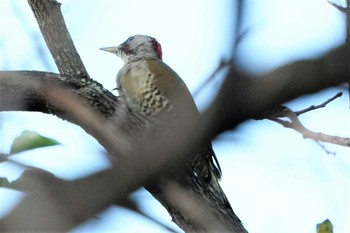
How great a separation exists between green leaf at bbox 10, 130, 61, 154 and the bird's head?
3.79m

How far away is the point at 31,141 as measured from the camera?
90.7 inches

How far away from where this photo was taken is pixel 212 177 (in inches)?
207

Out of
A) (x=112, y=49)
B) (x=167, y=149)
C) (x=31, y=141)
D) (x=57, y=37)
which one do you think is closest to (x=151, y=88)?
(x=57, y=37)

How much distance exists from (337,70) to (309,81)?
0.05m

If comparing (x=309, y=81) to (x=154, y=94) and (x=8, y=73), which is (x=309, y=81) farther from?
(x=154, y=94)

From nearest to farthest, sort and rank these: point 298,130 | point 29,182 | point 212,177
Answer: point 29,182 < point 298,130 < point 212,177

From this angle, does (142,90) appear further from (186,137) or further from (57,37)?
(186,137)

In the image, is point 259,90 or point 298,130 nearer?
point 259,90

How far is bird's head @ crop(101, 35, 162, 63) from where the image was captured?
6.22m

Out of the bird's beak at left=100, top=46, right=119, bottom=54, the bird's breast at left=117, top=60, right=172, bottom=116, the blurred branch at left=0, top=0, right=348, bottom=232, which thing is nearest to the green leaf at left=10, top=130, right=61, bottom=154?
the blurred branch at left=0, top=0, right=348, bottom=232

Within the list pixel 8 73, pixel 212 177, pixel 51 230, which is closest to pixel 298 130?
pixel 51 230

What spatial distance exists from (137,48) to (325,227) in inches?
156

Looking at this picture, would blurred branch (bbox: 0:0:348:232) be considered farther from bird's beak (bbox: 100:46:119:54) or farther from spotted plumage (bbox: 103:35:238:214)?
bird's beak (bbox: 100:46:119:54)

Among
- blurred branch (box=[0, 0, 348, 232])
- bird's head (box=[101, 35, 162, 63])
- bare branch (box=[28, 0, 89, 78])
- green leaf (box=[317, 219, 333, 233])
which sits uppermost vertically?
bird's head (box=[101, 35, 162, 63])
